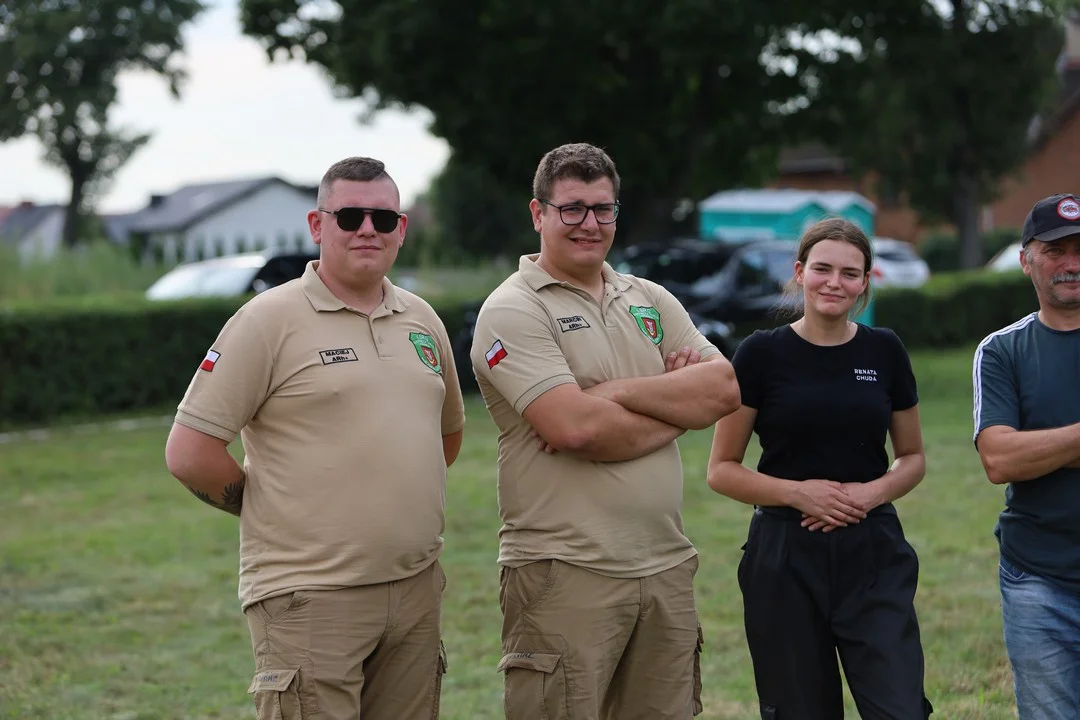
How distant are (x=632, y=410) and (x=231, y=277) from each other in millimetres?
13717

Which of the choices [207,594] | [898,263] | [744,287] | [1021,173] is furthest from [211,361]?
[1021,173]

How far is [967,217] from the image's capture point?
34.5 meters

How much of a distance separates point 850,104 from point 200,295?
11723 millimetres

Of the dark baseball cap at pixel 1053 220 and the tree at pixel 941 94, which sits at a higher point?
the tree at pixel 941 94

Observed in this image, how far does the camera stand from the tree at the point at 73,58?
44.1 metres

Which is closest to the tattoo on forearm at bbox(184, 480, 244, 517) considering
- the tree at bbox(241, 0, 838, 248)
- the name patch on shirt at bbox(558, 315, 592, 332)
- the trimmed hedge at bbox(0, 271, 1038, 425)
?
the name patch on shirt at bbox(558, 315, 592, 332)

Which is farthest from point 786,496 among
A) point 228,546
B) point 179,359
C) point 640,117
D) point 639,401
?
point 640,117

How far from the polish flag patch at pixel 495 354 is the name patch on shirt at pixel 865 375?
→ 1.08 meters

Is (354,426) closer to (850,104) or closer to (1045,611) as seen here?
(1045,611)

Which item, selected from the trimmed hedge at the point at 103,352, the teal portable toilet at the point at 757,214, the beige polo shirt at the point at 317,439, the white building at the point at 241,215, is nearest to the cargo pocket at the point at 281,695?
the beige polo shirt at the point at 317,439

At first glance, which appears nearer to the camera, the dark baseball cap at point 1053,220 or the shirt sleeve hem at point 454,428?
the dark baseball cap at point 1053,220

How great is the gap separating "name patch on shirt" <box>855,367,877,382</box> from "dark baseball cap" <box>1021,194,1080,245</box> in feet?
1.94

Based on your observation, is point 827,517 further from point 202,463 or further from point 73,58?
point 73,58

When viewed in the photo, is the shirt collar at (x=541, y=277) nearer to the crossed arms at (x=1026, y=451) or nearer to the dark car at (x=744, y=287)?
the crossed arms at (x=1026, y=451)
